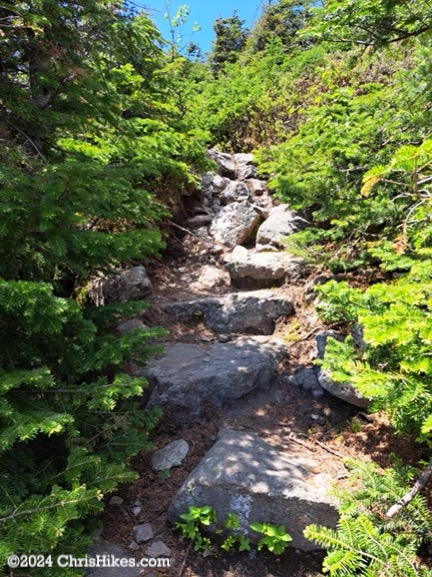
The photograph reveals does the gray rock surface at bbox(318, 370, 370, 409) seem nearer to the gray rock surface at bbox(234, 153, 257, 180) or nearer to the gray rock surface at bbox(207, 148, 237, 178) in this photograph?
the gray rock surface at bbox(234, 153, 257, 180)

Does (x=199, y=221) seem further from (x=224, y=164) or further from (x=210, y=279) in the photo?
(x=224, y=164)

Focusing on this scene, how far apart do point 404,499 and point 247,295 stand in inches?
138

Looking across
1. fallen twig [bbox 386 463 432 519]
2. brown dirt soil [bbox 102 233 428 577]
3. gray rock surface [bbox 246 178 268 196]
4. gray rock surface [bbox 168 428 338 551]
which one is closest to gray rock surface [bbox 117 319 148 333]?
brown dirt soil [bbox 102 233 428 577]

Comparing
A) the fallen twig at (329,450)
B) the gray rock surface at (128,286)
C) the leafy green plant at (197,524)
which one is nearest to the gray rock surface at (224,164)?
the gray rock surface at (128,286)

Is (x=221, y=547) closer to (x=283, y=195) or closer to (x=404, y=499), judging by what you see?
(x=404, y=499)

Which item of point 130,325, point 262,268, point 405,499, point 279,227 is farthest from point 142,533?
point 279,227

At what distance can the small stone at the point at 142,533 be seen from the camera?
2918 mm

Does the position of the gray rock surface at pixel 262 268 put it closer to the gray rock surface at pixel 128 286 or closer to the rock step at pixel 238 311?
the rock step at pixel 238 311

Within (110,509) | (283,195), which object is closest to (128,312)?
(110,509)

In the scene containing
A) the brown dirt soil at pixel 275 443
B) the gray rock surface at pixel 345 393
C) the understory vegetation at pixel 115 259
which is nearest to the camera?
the understory vegetation at pixel 115 259

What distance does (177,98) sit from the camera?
8.45 meters

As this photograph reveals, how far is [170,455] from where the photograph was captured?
3.64 m

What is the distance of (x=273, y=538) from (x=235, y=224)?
5.84 meters

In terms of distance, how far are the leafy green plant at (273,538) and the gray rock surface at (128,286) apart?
365 cm
